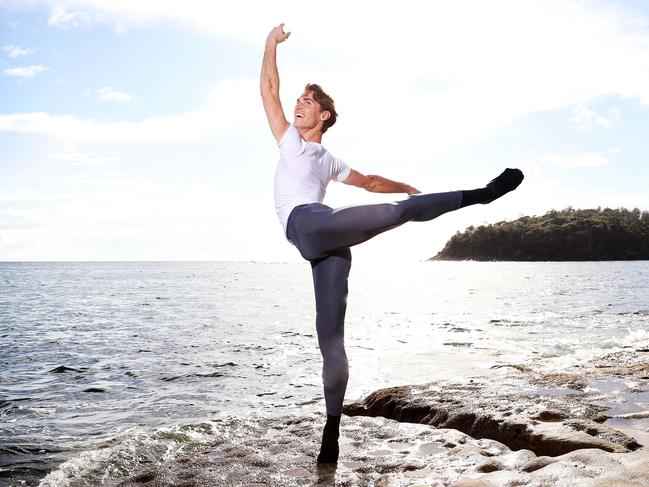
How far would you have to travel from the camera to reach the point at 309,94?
17.6 ft

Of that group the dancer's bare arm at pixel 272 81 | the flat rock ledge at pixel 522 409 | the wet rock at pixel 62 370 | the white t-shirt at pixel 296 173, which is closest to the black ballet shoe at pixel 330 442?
the flat rock ledge at pixel 522 409

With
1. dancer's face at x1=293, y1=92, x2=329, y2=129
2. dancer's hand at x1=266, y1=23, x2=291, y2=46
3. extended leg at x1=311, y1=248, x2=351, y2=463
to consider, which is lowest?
extended leg at x1=311, y1=248, x2=351, y2=463

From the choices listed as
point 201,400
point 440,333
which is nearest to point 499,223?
point 440,333

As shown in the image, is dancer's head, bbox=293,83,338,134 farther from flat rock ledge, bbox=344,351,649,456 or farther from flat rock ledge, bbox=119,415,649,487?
flat rock ledge, bbox=344,351,649,456

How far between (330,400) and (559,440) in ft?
7.21

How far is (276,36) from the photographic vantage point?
16.1 ft

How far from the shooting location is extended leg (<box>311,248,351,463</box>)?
508 centimetres

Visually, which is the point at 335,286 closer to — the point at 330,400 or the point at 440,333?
the point at 330,400

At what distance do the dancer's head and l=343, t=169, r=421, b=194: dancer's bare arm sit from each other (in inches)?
22.8

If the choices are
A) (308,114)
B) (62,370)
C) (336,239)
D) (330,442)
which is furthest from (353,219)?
(62,370)

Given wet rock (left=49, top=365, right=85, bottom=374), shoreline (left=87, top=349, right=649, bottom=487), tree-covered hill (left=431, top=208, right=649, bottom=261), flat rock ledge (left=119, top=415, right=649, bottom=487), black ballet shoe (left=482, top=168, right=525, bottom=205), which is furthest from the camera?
tree-covered hill (left=431, top=208, right=649, bottom=261)

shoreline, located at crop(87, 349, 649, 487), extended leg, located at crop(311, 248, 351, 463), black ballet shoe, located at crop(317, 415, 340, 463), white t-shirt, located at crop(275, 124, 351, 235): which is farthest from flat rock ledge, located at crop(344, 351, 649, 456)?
white t-shirt, located at crop(275, 124, 351, 235)

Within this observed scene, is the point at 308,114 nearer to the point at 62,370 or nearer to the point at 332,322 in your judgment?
the point at 332,322

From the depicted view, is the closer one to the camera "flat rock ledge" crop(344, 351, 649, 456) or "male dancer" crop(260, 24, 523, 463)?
"male dancer" crop(260, 24, 523, 463)
